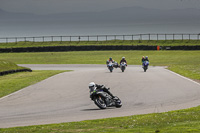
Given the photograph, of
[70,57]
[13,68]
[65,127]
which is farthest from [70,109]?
[70,57]

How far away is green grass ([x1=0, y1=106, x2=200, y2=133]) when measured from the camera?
1111 centimetres

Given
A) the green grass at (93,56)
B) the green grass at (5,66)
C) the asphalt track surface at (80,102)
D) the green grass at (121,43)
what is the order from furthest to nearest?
1. the green grass at (121,43)
2. the green grass at (93,56)
3. the green grass at (5,66)
4. the asphalt track surface at (80,102)

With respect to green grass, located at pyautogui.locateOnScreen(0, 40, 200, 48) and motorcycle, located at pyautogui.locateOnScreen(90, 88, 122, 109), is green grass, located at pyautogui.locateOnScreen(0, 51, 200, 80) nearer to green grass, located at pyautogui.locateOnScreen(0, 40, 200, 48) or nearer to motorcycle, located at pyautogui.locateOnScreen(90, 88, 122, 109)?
green grass, located at pyautogui.locateOnScreen(0, 40, 200, 48)

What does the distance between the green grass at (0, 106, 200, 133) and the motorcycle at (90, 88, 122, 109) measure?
8.07 ft

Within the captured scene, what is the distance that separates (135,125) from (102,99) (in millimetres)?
4494

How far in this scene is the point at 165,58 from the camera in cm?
6169

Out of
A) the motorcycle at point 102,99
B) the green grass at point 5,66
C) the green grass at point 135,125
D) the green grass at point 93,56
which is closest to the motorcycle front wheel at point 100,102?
the motorcycle at point 102,99

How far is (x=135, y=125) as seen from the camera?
12.3 meters

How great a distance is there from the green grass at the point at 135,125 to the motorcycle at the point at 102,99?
8.07 feet

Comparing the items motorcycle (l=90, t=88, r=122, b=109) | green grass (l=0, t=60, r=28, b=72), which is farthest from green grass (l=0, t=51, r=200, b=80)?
motorcycle (l=90, t=88, r=122, b=109)

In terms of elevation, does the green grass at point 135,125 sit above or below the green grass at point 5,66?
below

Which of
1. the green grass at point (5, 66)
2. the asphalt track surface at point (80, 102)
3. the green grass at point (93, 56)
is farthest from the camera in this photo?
the green grass at point (93, 56)

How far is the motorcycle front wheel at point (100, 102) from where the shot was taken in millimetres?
16547

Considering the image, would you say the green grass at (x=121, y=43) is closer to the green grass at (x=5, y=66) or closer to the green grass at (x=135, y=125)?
the green grass at (x=5, y=66)
